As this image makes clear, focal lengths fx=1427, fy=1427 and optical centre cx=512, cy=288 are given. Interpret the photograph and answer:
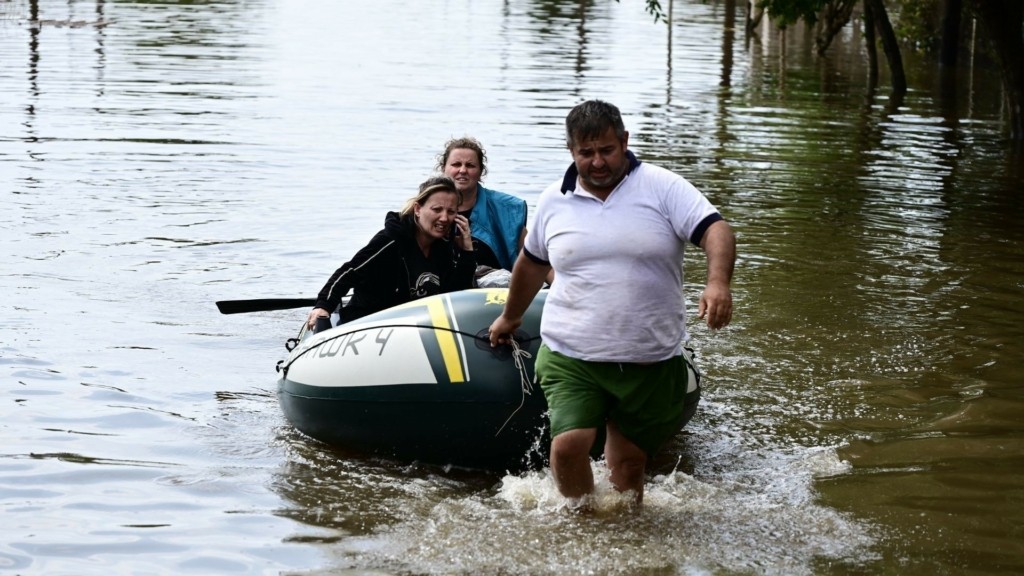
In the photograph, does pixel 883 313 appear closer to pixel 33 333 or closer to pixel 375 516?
pixel 375 516

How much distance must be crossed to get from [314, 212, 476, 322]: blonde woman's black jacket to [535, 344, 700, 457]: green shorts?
185 cm

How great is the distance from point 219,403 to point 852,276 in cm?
566

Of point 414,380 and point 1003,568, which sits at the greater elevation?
point 414,380

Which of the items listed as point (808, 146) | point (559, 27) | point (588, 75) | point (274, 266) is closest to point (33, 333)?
point (274, 266)

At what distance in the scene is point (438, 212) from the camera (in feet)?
24.5

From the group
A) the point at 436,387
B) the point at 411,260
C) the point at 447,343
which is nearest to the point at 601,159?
the point at 447,343

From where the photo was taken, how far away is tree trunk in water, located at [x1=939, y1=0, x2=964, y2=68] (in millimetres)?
31938

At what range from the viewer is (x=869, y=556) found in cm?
575

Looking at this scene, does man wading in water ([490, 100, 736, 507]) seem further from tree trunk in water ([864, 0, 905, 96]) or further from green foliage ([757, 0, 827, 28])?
tree trunk in water ([864, 0, 905, 96])

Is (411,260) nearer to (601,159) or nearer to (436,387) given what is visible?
(436,387)

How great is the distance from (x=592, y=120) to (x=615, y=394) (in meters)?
1.10

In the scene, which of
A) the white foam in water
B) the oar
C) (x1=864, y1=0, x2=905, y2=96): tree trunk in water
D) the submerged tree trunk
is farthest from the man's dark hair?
the submerged tree trunk

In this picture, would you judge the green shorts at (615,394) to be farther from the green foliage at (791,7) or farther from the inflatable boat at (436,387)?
the green foliage at (791,7)

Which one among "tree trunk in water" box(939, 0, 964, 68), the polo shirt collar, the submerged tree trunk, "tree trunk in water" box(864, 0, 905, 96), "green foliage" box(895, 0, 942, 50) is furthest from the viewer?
"green foliage" box(895, 0, 942, 50)
